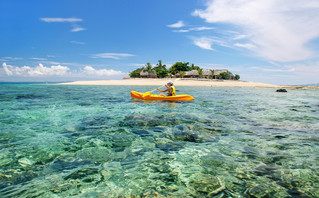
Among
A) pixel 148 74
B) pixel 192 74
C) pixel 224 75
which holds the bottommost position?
pixel 224 75

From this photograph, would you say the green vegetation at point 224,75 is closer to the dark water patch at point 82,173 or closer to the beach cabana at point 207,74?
the beach cabana at point 207,74

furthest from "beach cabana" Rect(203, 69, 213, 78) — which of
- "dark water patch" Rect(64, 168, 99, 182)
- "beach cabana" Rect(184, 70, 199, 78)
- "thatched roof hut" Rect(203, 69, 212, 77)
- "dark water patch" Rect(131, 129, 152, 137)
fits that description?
"dark water patch" Rect(64, 168, 99, 182)

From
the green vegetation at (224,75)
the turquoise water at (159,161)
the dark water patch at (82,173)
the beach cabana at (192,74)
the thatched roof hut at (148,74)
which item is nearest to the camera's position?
the turquoise water at (159,161)

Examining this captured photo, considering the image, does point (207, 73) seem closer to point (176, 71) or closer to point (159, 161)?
point (176, 71)

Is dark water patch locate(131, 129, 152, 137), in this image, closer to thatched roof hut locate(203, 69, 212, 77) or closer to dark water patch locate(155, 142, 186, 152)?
dark water patch locate(155, 142, 186, 152)

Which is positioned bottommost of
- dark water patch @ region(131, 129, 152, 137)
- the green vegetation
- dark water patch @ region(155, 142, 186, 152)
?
dark water patch @ region(155, 142, 186, 152)

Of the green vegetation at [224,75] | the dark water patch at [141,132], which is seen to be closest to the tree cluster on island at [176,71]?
the green vegetation at [224,75]

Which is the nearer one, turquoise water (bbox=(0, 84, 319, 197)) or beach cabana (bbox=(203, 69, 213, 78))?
turquoise water (bbox=(0, 84, 319, 197))

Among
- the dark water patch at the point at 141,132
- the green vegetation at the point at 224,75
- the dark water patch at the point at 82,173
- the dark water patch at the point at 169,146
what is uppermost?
the green vegetation at the point at 224,75

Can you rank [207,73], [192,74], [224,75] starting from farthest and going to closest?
[207,73] < [224,75] < [192,74]

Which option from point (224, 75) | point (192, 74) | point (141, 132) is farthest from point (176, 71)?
point (141, 132)

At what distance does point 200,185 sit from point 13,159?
414 centimetres

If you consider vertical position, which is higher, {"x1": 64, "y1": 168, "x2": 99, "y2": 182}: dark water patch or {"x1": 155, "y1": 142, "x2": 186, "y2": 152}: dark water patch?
{"x1": 155, "y1": 142, "x2": 186, "y2": 152}: dark water patch

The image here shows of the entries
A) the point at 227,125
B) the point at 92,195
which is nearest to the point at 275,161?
the point at 227,125
